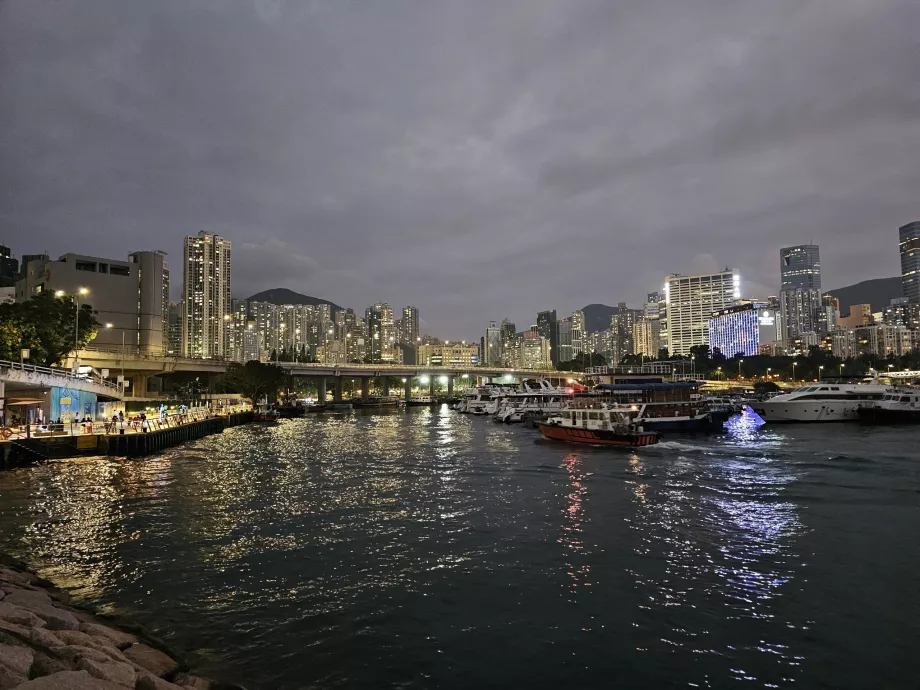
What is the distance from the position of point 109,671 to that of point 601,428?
157ft

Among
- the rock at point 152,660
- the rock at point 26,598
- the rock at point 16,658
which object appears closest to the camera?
the rock at point 16,658

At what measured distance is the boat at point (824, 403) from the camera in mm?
77125

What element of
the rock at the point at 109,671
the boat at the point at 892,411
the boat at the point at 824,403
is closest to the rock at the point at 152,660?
the rock at the point at 109,671

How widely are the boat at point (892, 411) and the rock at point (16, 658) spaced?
91.9 m

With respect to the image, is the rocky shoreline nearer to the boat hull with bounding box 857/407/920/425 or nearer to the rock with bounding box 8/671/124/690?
the rock with bounding box 8/671/124/690

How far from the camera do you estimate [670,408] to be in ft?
228

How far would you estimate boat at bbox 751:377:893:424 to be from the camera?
77125mm

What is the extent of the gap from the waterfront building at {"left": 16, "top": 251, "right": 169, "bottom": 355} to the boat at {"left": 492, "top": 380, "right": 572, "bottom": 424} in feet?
294

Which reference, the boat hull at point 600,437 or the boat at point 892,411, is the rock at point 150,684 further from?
the boat at point 892,411

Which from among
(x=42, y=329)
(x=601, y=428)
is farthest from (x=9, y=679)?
(x=42, y=329)

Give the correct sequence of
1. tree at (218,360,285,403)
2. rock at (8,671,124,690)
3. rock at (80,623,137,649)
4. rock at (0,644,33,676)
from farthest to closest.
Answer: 1. tree at (218,360,285,403)
2. rock at (80,623,137,649)
3. rock at (0,644,33,676)
4. rock at (8,671,124,690)

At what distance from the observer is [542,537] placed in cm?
2156

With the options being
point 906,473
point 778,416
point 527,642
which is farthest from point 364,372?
point 527,642

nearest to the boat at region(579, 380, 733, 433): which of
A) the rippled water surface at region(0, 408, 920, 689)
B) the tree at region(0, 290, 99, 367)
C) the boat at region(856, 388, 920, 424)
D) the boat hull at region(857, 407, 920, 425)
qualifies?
the boat hull at region(857, 407, 920, 425)
